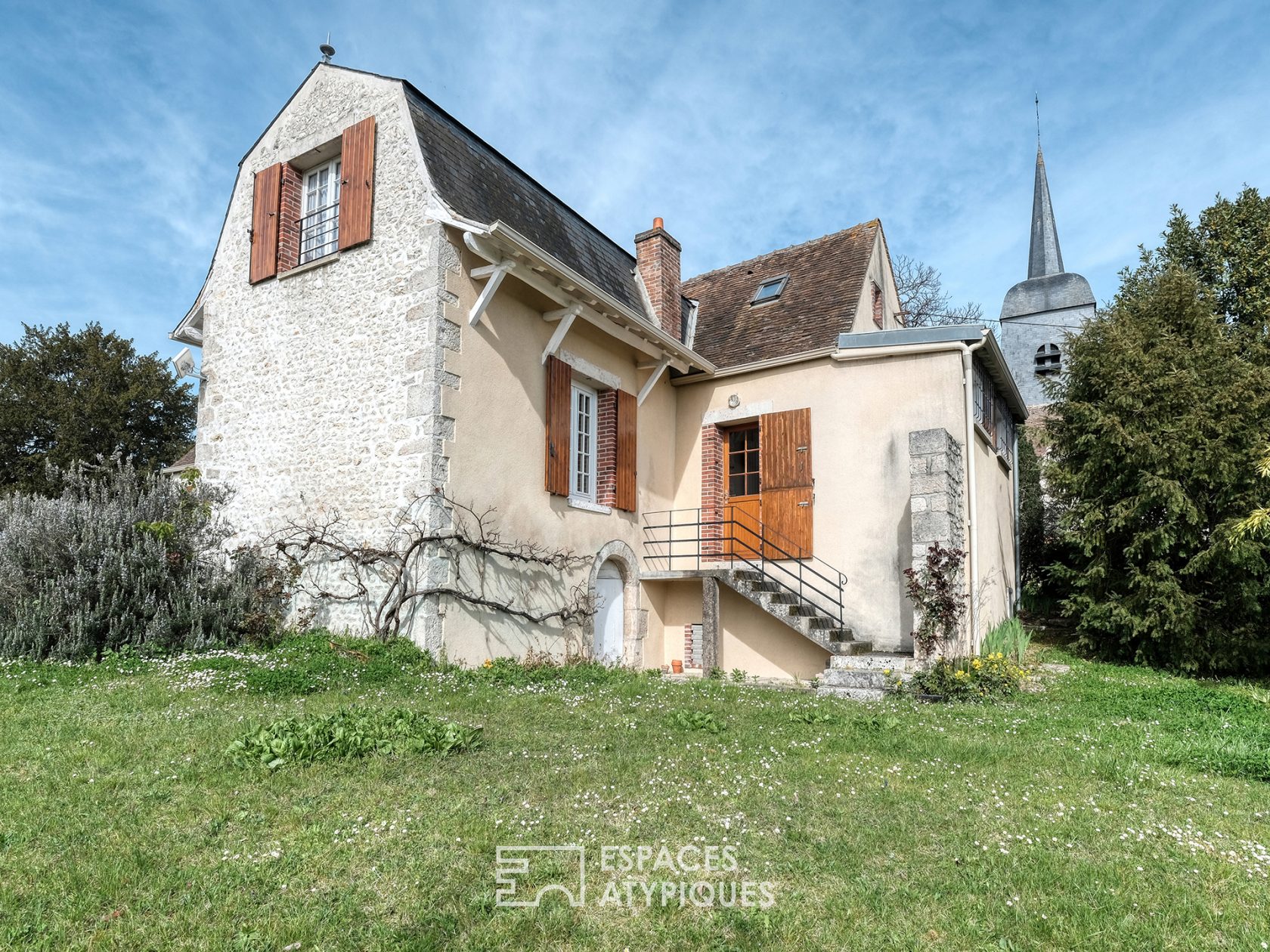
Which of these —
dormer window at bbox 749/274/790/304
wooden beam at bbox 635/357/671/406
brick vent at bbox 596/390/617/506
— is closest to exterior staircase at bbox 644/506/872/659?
brick vent at bbox 596/390/617/506

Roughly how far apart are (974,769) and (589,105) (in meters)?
7.36

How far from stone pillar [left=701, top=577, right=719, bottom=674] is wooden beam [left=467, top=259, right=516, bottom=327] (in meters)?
4.25

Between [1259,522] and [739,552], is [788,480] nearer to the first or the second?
[739,552]

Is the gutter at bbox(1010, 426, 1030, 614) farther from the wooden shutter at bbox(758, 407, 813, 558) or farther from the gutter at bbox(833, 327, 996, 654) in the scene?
the wooden shutter at bbox(758, 407, 813, 558)

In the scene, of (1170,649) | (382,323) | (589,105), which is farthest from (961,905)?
(1170,649)

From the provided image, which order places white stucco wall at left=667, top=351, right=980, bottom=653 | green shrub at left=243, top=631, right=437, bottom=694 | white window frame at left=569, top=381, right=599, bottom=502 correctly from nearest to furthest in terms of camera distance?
green shrub at left=243, top=631, right=437, bottom=694, white stucco wall at left=667, top=351, right=980, bottom=653, white window frame at left=569, top=381, right=599, bottom=502

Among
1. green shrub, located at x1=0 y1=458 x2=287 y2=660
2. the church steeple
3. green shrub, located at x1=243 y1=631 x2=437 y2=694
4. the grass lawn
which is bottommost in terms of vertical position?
the grass lawn

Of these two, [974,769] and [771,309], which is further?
[771,309]

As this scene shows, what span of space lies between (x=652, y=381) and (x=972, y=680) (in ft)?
17.9

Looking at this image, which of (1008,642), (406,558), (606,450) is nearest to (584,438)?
(606,450)

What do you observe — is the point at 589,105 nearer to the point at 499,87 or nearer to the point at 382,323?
the point at 499,87

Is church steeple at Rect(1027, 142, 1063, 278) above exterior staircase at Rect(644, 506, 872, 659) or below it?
above

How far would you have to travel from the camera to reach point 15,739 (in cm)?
479

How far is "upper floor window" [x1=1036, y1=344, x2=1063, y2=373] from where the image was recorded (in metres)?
23.6
